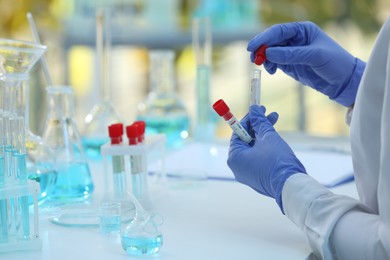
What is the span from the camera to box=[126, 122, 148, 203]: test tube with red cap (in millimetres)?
1086

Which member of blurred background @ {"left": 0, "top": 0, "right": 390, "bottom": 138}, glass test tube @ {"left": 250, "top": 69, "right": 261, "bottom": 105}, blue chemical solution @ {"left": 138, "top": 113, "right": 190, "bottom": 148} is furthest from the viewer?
blurred background @ {"left": 0, "top": 0, "right": 390, "bottom": 138}

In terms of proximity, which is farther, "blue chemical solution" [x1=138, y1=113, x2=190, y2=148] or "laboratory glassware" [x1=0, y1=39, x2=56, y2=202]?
"blue chemical solution" [x1=138, y1=113, x2=190, y2=148]

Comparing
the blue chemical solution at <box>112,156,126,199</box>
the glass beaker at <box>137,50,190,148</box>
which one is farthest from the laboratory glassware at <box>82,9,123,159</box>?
the blue chemical solution at <box>112,156,126,199</box>

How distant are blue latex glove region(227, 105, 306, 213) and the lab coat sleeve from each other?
3 cm

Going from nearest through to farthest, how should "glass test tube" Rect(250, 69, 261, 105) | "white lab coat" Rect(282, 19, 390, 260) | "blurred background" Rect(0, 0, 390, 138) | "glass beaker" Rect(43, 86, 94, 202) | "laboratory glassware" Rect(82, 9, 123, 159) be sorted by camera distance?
"white lab coat" Rect(282, 19, 390, 260) → "glass test tube" Rect(250, 69, 261, 105) → "glass beaker" Rect(43, 86, 94, 202) → "laboratory glassware" Rect(82, 9, 123, 159) → "blurred background" Rect(0, 0, 390, 138)

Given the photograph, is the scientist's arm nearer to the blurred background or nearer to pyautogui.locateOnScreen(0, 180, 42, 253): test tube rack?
pyautogui.locateOnScreen(0, 180, 42, 253): test tube rack

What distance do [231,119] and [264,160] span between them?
3.6 inches

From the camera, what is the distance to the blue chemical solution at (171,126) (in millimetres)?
1618

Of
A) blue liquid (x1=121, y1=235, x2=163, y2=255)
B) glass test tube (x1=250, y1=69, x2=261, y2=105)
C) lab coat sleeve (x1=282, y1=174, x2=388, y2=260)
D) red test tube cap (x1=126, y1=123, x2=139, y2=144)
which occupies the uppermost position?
glass test tube (x1=250, y1=69, x2=261, y2=105)

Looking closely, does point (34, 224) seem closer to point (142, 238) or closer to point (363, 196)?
point (142, 238)

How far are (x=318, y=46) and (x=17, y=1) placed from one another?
2.77m

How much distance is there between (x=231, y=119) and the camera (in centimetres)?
100

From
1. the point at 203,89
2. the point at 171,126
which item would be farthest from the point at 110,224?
the point at 203,89

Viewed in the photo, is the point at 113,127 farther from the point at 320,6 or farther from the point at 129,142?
the point at 320,6
